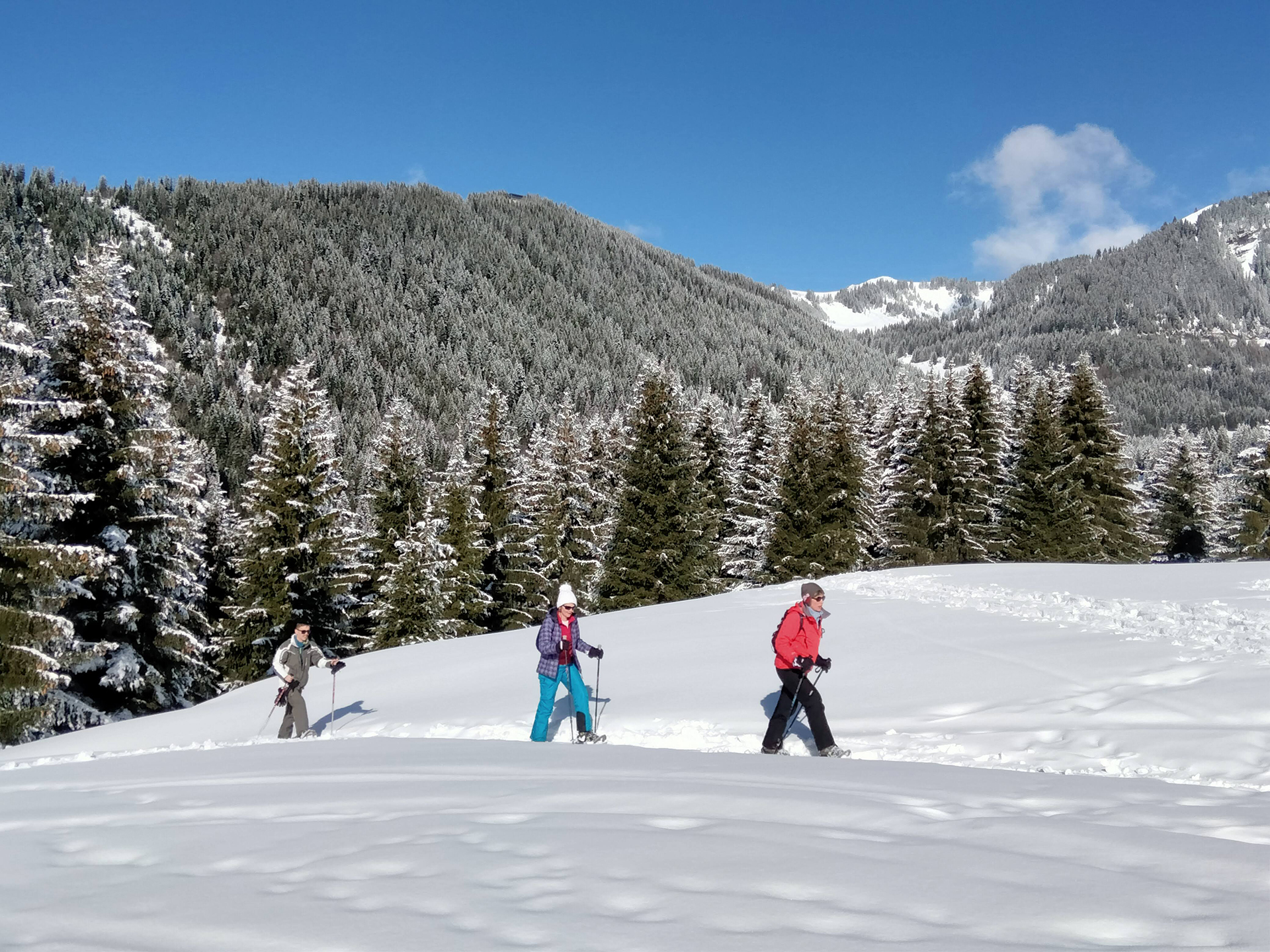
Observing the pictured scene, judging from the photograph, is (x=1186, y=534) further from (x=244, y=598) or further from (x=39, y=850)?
(x=39, y=850)

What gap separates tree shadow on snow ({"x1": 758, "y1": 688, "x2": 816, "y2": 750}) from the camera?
28.6ft

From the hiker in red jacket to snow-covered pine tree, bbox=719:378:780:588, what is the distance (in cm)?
2443

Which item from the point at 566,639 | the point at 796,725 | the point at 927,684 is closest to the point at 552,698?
the point at 566,639

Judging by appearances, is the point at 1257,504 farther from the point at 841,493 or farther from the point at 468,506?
the point at 468,506

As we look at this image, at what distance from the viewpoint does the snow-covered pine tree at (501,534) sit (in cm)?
3222

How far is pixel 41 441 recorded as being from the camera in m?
14.8

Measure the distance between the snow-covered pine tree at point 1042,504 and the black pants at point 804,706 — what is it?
2963cm

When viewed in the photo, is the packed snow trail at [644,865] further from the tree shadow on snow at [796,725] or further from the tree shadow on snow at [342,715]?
the tree shadow on snow at [342,715]

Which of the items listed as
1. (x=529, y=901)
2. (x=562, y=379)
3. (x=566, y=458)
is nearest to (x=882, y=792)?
(x=529, y=901)

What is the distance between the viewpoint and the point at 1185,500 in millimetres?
50906

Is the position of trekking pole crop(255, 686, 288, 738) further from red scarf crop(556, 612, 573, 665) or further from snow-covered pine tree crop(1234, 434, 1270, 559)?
snow-covered pine tree crop(1234, 434, 1270, 559)

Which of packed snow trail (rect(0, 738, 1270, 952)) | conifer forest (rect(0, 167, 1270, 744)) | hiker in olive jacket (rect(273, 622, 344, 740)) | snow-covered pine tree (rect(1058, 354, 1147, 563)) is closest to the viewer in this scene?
packed snow trail (rect(0, 738, 1270, 952))

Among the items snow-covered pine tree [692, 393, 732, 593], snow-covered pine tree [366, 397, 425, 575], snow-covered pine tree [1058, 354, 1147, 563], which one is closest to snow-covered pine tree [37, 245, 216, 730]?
snow-covered pine tree [366, 397, 425, 575]

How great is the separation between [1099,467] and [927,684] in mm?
30582
